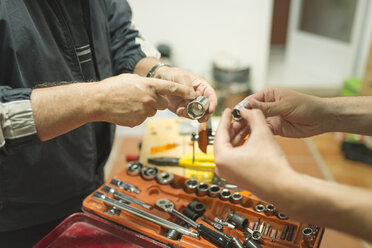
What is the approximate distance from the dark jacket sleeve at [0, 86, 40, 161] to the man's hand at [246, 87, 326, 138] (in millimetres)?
589

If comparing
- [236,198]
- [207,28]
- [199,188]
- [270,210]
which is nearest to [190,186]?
[199,188]

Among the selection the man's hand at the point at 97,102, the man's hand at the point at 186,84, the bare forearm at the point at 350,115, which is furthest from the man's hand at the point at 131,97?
the bare forearm at the point at 350,115

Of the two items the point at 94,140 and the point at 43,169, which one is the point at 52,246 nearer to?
the point at 43,169

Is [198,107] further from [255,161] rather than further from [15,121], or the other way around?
[15,121]

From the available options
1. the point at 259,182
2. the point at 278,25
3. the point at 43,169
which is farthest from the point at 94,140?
the point at 278,25

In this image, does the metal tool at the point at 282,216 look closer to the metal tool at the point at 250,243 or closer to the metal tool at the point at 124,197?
the metal tool at the point at 250,243

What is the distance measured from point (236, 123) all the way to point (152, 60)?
0.50m

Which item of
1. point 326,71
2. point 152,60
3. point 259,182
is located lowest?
point 326,71

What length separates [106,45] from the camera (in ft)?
3.89

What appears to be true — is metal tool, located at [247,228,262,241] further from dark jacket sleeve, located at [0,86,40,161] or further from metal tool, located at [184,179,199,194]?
dark jacket sleeve, located at [0,86,40,161]

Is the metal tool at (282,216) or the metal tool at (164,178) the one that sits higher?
the metal tool at (164,178)

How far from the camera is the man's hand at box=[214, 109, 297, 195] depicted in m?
0.66

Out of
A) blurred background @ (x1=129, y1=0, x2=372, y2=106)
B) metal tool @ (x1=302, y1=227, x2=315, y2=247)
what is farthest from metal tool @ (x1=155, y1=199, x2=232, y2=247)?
blurred background @ (x1=129, y1=0, x2=372, y2=106)

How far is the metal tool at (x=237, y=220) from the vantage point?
97 cm
